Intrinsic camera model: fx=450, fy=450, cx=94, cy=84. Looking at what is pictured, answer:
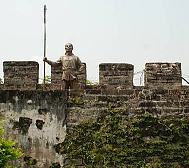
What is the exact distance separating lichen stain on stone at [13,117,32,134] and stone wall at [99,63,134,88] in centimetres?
183

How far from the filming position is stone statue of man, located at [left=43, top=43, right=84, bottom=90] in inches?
362

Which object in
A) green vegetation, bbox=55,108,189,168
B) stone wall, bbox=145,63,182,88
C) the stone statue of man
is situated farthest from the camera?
stone wall, bbox=145,63,182,88

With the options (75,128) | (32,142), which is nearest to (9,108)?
(32,142)

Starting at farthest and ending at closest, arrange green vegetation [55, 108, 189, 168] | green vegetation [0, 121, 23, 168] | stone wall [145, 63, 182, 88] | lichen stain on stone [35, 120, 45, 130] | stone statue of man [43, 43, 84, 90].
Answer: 1. stone wall [145, 63, 182, 88]
2. stone statue of man [43, 43, 84, 90]
3. lichen stain on stone [35, 120, 45, 130]
4. green vegetation [55, 108, 189, 168]
5. green vegetation [0, 121, 23, 168]

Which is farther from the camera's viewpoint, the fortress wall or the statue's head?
the statue's head

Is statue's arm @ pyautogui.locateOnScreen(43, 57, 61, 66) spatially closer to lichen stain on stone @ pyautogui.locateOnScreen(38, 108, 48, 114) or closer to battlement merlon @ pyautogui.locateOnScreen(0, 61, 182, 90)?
battlement merlon @ pyautogui.locateOnScreen(0, 61, 182, 90)

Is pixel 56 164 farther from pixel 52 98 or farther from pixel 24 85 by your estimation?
pixel 24 85

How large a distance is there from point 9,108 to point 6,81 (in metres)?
1.15

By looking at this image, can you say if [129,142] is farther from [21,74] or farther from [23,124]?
[21,74]

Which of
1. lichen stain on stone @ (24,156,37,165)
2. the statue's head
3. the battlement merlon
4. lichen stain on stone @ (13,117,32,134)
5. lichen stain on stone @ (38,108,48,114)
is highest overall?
the statue's head

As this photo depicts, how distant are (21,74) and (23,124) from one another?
1323 millimetres

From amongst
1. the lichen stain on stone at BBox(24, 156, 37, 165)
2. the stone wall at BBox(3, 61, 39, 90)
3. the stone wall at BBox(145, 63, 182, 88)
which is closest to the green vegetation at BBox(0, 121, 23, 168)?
the lichen stain on stone at BBox(24, 156, 37, 165)

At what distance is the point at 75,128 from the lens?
28.3 feet

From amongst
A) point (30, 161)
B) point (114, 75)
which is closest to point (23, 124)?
point (30, 161)
